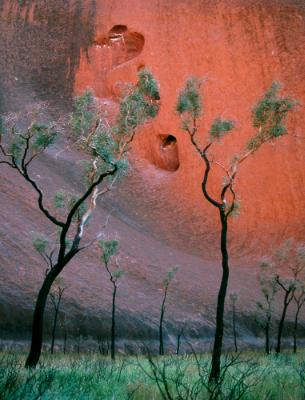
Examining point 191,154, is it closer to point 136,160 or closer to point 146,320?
point 136,160

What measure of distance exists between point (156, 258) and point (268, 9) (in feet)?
92.4

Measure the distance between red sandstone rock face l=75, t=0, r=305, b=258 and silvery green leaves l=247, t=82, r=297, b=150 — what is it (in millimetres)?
29790

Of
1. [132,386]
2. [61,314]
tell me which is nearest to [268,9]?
[61,314]

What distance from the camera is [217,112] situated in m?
48.8

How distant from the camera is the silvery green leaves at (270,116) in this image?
15312 millimetres

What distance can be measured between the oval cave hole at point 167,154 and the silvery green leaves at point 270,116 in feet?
118

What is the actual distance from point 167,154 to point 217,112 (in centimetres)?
702

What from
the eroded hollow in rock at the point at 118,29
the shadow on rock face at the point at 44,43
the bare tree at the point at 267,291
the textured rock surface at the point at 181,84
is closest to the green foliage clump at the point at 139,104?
the bare tree at the point at 267,291

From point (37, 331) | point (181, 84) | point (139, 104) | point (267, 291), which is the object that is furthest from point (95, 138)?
point (181, 84)

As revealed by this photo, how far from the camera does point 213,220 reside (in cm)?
4691

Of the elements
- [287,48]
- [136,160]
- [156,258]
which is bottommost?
[156,258]

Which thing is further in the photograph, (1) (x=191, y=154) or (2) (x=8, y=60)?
(2) (x=8, y=60)

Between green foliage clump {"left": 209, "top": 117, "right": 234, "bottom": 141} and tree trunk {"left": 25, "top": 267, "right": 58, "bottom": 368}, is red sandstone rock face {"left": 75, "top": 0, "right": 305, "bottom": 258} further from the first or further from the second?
tree trunk {"left": 25, "top": 267, "right": 58, "bottom": 368}

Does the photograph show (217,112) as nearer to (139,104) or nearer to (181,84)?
(181,84)
